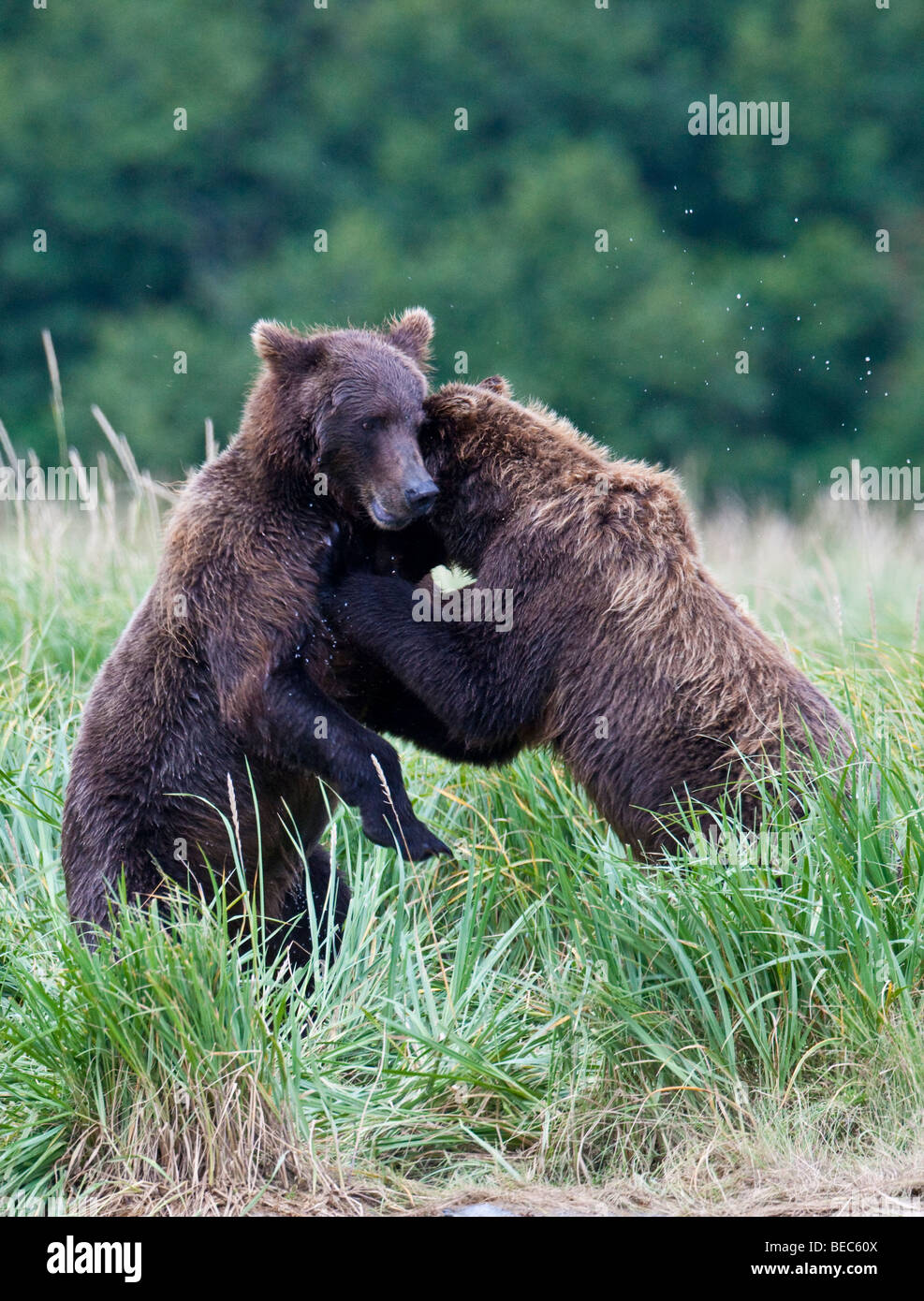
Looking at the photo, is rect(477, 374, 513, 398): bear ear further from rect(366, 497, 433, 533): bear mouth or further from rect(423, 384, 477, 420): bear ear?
rect(366, 497, 433, 533): bear mouth

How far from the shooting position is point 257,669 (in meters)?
4.67

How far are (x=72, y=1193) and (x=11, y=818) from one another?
1935mm

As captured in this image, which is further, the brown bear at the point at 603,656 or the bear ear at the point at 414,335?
the bear ear at the point at 414,335

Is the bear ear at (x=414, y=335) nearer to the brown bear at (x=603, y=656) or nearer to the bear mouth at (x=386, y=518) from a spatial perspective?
the brown bear at (x=603, y=656)

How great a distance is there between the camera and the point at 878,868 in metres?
4.43

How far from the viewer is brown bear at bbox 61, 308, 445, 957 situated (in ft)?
15.3

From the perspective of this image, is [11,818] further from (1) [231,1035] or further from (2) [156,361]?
(2) [156,361]

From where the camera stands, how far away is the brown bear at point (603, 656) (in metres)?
4.78

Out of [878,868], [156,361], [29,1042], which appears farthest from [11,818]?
[156,361]

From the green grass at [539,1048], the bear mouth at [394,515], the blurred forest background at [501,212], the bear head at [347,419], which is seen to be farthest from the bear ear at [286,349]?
the blurred forest background at [501,212]

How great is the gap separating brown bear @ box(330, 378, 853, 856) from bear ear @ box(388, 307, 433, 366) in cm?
61

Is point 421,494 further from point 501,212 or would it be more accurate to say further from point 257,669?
point 501,212

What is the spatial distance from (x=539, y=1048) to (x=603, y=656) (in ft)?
3.92

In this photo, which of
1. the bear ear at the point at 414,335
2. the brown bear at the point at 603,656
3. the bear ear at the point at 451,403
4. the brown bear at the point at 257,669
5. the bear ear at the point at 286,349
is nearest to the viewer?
the brown bear at the point at 257,669
